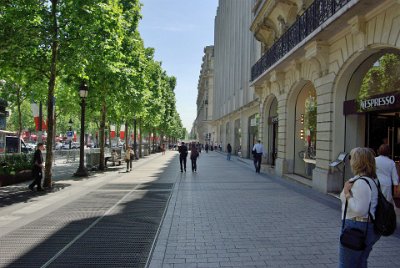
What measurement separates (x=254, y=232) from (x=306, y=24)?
29.8ft

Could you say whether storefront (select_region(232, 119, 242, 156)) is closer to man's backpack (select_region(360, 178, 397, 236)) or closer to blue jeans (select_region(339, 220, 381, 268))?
blue jeans (select_region(339, 220, 381, 268))

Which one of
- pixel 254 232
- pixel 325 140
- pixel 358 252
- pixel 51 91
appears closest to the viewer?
pixel 358 252

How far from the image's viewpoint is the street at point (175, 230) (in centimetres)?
Answer: 578

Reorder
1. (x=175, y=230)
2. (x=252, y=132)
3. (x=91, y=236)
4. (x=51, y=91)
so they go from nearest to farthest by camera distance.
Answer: (x=91, y=236), (x=175, y=230), (x=51, y=91), (x=252, y=132)

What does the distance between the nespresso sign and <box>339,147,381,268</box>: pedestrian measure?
21.3 ft

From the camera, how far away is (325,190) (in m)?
12.4

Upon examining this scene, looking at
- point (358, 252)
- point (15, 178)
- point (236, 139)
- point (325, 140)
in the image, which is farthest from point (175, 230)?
point (236, 139)

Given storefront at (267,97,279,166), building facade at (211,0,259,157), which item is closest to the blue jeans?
storefront at (267,97,279,166)

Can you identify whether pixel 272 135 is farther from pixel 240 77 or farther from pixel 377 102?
pixel 240 77

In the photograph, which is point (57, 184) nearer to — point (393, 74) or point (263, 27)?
point (393, 74)

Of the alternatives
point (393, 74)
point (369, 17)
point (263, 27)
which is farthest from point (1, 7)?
point (263, 27)

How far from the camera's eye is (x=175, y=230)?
758 centimetres

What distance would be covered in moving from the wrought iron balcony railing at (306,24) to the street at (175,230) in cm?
555

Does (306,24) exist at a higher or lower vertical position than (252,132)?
higher
